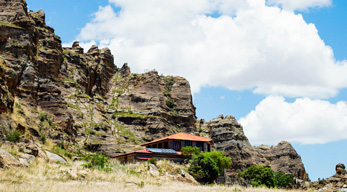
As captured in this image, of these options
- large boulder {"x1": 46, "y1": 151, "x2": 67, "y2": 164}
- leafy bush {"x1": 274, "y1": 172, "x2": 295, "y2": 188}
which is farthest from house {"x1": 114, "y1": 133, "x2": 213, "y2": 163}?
leafy bush {"x1": 274, "y1": 172, "x2": 295, "y2": 188}

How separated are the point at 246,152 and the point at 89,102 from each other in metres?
59.7

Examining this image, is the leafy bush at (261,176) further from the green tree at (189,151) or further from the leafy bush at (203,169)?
the leafy bush at (203,169)

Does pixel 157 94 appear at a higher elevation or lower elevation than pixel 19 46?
higher

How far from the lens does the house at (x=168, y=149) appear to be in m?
65.0

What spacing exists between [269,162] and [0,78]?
362ft

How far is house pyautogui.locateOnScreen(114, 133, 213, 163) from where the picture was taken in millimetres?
65000

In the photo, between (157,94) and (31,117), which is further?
(157,94)

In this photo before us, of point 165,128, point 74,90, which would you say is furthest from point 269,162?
point 74,90

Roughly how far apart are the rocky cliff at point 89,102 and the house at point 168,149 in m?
16.7

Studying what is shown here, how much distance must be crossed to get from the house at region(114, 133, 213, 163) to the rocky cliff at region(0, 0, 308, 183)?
16.7 m

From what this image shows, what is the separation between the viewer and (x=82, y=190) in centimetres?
2545

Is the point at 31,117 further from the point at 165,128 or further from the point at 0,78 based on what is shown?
the point at 165,128

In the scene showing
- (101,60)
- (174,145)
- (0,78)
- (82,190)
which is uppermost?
(101,60)

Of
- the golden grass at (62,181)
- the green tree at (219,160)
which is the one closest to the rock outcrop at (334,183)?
the green tree at (219,160)
